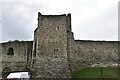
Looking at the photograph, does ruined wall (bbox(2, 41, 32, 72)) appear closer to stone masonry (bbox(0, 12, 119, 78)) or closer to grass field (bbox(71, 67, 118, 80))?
stone masonry (bbox(0, 12, 119, 78))

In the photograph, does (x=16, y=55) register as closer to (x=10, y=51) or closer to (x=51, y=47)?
(x=10, y=51)

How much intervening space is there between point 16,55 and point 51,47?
27.2ft

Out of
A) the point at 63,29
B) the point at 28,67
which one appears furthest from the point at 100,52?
the point at 28,67

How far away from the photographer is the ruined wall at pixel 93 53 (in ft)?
185

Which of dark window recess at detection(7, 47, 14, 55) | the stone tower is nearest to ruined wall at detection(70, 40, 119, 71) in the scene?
the stone tower

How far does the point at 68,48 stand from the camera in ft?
182

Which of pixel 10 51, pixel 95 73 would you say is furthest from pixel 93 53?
pixel 10 51

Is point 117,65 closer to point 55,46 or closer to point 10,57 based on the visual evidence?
point 55,46

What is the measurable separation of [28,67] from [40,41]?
5.81 m

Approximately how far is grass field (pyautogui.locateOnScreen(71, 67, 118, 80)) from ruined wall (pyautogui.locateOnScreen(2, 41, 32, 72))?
9.55 meters

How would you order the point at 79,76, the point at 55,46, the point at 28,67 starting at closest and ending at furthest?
the point at 79,76, the point at 55,46, the point at 28,67

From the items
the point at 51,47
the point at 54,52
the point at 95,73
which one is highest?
the point at 51,47

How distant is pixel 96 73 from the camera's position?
2028 inches

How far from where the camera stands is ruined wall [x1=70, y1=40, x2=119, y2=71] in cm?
5653
